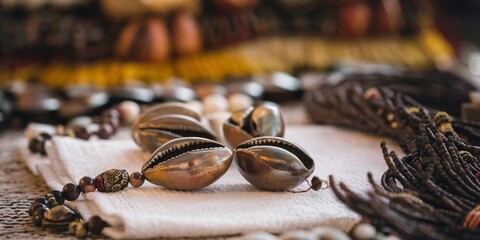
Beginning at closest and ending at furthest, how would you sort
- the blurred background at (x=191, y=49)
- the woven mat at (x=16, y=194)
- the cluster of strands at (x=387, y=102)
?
the woven mat at (x=16, y=194)
the cluster of strands at (x=387, y=102)
the blurred background at (x=191, y=49)

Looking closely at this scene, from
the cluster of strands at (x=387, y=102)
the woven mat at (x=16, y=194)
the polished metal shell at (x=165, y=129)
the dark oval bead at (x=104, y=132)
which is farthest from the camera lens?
the dark oval bead at (x=104, y=132)

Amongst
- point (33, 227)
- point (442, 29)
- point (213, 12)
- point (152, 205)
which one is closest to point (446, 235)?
point (152, 205)

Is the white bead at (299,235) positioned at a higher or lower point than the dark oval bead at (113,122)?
lower

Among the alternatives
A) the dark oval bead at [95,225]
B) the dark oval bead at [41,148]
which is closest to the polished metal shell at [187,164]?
the dark oval bead at [95,225]

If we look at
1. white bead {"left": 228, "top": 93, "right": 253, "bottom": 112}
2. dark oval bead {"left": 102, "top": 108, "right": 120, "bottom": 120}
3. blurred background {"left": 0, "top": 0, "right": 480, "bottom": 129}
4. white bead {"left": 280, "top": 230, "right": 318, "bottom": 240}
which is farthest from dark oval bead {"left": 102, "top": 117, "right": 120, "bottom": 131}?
white bead {"left": 280, "top": 230, "right": 318, "bottom": 240}

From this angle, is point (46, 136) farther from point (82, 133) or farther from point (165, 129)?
point (165, 129)

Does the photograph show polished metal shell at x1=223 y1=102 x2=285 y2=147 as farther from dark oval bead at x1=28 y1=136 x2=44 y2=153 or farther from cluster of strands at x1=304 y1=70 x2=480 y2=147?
dark oval bead at x1=28 y1=136 x2=44 y2=153

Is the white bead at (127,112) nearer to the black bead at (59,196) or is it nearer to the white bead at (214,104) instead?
the white bead at (214,104)
